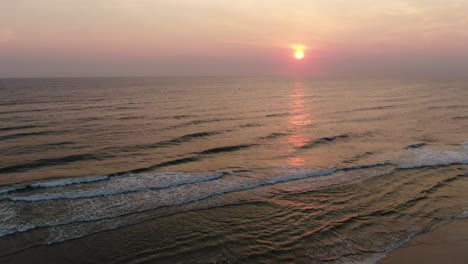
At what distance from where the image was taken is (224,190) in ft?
48.2

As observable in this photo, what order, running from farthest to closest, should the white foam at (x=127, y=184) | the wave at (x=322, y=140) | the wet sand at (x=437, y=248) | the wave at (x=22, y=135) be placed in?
the wave at (x=22, y=135) < the wave at (x=322, y=140) < the white foam at (x=127, y=184) < the wet sand at (x=437, y=248)

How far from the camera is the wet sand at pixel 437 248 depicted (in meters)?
9.15

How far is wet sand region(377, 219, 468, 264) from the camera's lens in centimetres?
915

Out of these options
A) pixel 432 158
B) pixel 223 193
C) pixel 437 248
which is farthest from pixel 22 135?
pixel 432 158

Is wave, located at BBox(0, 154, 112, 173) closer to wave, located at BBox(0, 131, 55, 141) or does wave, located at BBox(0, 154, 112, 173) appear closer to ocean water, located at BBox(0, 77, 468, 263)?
ocean water, located at BBox(0, 77, 468, 263)

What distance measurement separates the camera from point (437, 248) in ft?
32.1

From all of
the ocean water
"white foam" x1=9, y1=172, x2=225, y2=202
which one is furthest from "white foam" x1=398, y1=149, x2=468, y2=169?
"white foam" x1=9, y1=172, x2=225, y2=202

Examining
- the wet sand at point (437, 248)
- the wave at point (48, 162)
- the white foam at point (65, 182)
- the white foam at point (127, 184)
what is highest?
the wave at point (48, 162)

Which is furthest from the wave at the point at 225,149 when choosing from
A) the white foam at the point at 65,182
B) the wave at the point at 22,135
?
the wave at the point at 22,135

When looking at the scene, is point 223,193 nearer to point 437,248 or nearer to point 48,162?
point 437,248

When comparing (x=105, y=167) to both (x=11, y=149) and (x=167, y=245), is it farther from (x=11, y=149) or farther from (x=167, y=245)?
(x=167, y=245)

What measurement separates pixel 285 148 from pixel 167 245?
14.9 metres

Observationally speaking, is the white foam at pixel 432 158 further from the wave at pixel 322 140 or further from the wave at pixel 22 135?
the wave at pixel 22 135

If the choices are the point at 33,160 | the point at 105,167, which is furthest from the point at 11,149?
the point at 105,167
